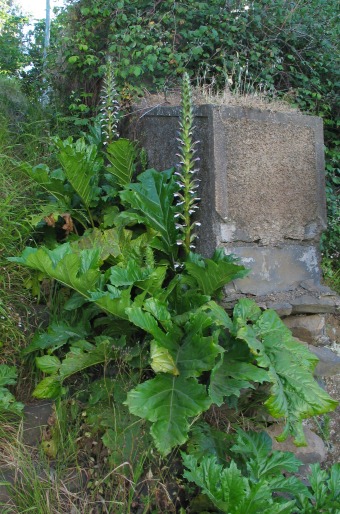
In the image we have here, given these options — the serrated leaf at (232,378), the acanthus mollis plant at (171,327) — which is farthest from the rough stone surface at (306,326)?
the serrated leaf at (232,378)

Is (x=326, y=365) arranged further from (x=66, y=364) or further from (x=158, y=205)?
Answer: (x=66, y=364)

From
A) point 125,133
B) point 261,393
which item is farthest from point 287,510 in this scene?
point 125,133

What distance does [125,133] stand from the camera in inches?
175

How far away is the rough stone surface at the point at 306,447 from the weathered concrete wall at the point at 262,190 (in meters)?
0.87

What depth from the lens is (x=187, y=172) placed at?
3377 millimetres

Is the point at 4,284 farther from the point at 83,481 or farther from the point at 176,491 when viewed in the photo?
the point at 176,491

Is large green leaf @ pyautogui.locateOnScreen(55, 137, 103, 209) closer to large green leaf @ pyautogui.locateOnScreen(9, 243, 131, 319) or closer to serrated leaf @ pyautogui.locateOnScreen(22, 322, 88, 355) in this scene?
large green leaf @ pyautogui.locateOnScreen(9, 243, 131, 319)

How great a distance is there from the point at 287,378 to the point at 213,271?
2.37 ft

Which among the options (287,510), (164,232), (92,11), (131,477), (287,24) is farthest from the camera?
(287,24)

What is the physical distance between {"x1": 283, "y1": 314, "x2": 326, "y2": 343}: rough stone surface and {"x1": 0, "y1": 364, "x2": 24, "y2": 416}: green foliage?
1.79 m

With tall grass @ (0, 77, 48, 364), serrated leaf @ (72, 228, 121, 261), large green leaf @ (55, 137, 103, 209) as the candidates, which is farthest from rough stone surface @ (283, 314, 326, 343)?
tall grass @ (0, 77, 48, 364)

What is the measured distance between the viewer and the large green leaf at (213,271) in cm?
304

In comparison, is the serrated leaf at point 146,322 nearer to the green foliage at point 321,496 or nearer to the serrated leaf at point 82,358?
the serrated leaf at point 82,358

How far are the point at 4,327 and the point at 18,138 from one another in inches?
78.8
